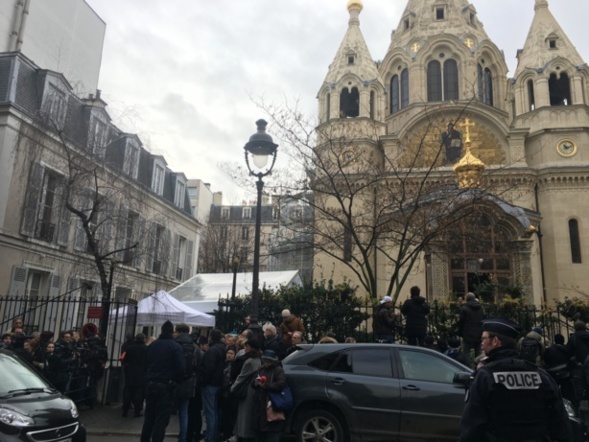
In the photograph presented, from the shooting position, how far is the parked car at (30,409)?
515 cm

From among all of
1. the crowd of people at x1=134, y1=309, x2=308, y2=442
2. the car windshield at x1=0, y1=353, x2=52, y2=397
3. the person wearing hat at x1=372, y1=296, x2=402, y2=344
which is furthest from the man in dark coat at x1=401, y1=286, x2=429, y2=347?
Result: the car windshield at x1=0, y1=353, x2=52, y2=397

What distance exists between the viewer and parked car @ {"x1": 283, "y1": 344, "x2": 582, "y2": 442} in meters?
6.71

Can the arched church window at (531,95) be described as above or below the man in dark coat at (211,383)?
above

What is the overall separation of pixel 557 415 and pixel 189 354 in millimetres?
6352

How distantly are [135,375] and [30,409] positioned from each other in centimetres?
492

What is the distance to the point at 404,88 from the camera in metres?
35.7

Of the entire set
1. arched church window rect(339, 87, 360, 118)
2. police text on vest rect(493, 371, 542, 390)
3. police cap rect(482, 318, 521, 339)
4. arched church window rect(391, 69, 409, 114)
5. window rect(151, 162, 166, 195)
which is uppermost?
arched church window rect(391, 69, 409, 114)

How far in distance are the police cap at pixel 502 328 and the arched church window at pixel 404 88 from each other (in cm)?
3325

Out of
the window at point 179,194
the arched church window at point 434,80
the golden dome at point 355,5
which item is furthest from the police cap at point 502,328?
the golden dome at point 355,5

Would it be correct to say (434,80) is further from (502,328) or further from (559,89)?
(502,328)

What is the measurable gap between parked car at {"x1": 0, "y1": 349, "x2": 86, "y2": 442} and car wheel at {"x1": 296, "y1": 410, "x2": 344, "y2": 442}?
2.86 m

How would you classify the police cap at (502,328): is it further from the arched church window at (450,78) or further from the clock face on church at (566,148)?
the arched church window at (450,78)

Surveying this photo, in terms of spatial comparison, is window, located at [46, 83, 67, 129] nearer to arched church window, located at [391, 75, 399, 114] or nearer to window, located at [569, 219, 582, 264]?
arched church window, located at [391, 75, 399, 114]

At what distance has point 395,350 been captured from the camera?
7.21 meters
